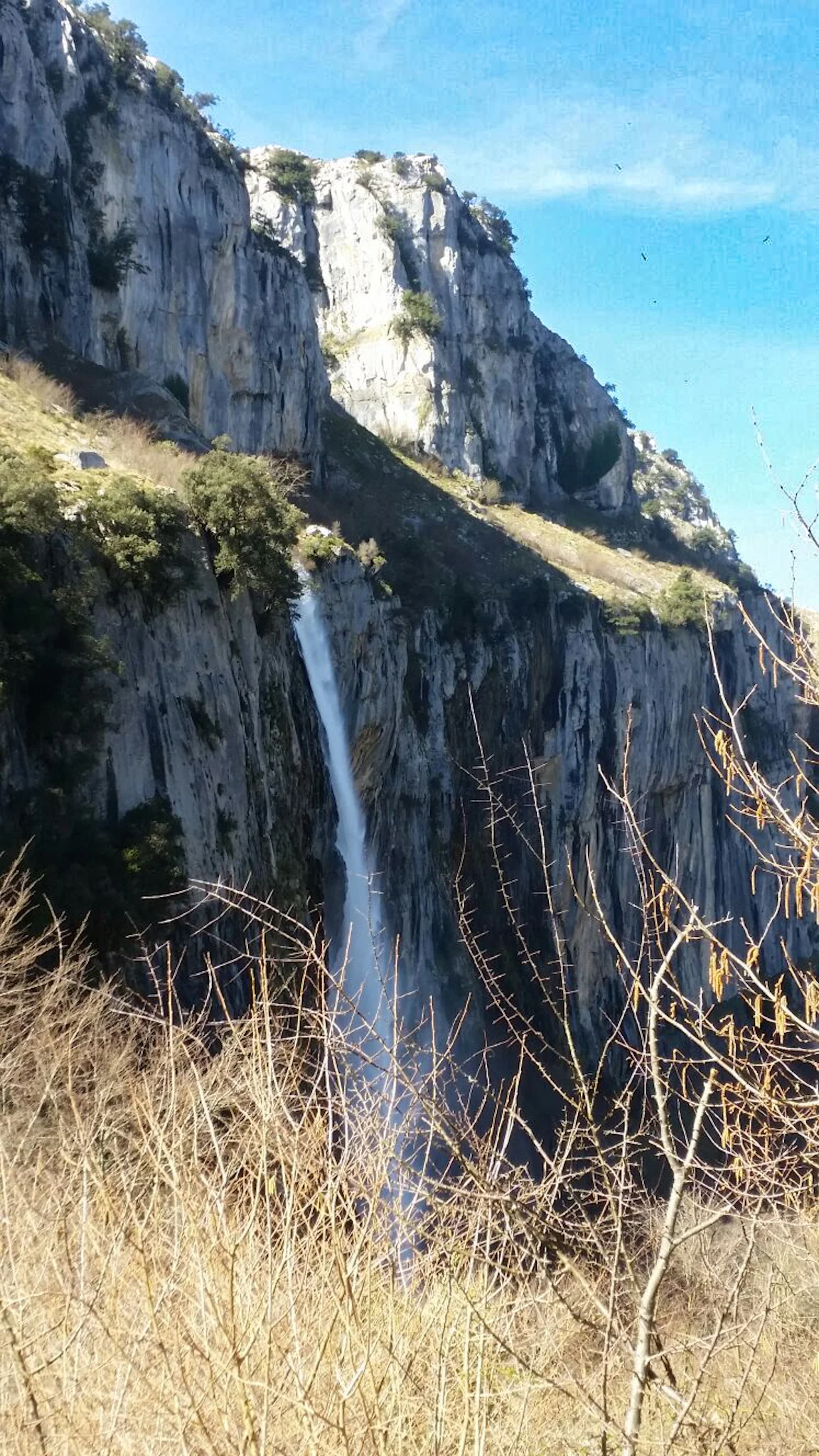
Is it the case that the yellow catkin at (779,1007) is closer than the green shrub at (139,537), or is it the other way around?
the yellow catkin at (779,1007)

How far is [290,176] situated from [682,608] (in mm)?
29329


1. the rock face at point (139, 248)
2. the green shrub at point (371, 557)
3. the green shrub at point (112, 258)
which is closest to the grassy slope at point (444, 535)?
the green shrub at point (371, 557)

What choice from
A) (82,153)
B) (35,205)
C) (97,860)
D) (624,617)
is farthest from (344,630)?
(624,617)

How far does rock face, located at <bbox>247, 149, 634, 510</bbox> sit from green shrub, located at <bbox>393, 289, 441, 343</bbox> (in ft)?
0.25

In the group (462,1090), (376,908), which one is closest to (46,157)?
(376,908)

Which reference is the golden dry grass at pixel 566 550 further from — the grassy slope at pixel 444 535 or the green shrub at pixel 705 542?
the green shrub at pixel 705 542

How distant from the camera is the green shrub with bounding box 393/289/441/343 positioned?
50.1 meters

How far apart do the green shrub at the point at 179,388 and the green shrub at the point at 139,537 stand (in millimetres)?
16584

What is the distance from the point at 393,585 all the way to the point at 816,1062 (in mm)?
27718

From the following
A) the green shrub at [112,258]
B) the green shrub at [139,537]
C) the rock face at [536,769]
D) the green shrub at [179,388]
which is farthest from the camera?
the green shrub at [179,388]

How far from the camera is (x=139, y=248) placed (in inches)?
1254

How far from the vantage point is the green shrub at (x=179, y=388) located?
3266cm

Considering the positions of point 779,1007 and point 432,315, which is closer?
point 779,1007

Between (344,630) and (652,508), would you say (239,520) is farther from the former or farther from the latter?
(652,508)
